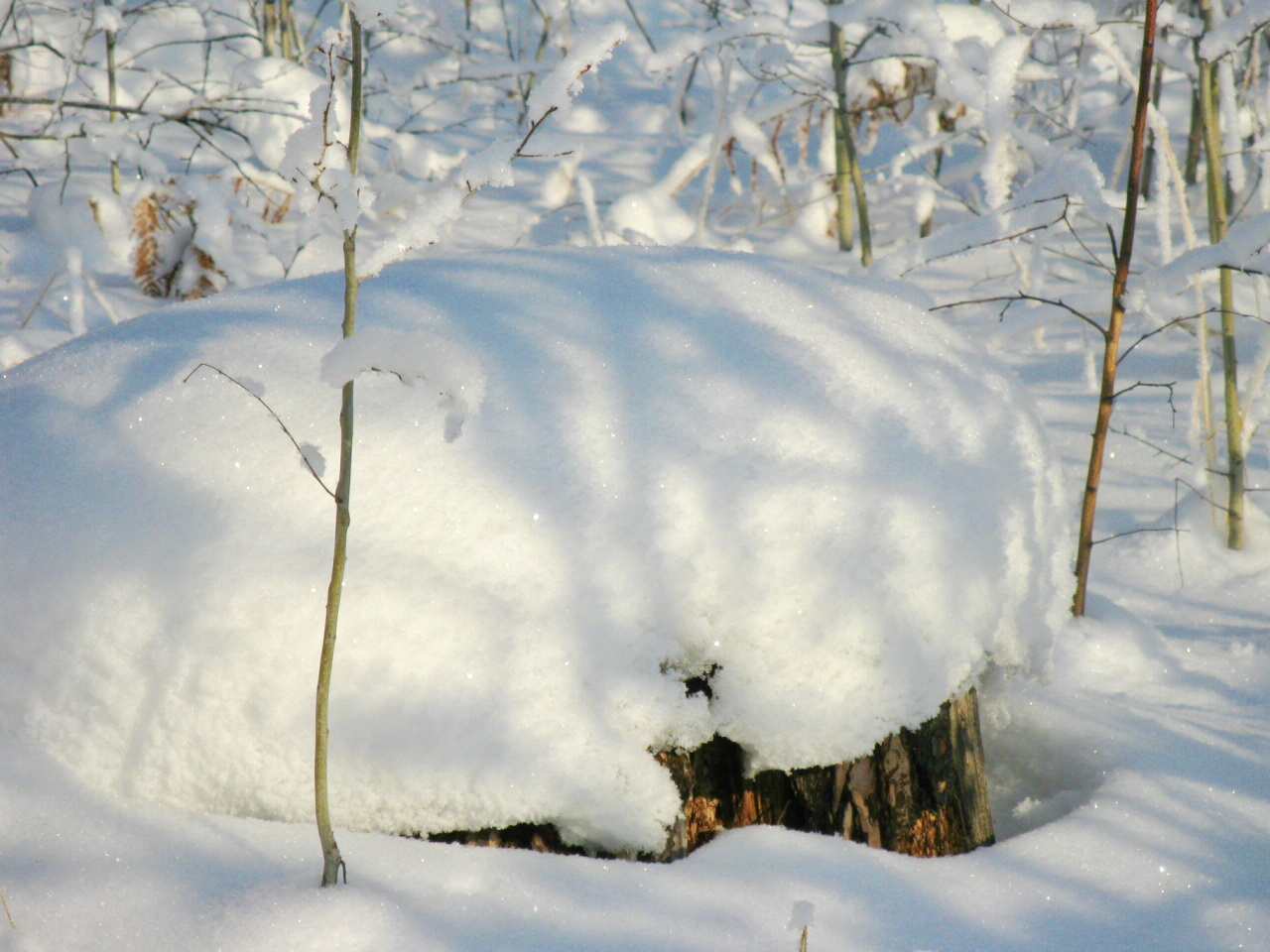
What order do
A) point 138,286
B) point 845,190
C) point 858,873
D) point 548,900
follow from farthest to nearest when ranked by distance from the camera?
point 845,190, point 138,286, point 858,873, point 548,900

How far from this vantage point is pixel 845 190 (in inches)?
166

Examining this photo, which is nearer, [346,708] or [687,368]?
[346,708]

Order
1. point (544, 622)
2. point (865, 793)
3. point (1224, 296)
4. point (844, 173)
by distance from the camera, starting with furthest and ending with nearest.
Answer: point (844, 173), point (1224, 296), point (865, 793), point (544, 622)

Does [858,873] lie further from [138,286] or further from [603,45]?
[138,286]

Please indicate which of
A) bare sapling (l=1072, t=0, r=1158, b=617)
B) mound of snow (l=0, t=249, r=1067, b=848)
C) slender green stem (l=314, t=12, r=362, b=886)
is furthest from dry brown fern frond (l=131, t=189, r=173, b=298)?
bare sapling (l=1072, t=0, r=1158, b=617)

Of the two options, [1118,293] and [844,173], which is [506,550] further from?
[844,173]

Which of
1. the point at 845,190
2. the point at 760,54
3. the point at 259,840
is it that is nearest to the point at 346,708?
the point at 259,840

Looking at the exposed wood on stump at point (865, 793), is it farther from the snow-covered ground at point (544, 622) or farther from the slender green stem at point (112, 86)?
the slender green stem at point (112, 86)

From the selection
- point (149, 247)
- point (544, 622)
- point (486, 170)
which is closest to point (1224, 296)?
point (544, 622)

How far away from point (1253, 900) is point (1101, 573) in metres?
1.36

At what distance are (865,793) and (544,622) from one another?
0.58 metres

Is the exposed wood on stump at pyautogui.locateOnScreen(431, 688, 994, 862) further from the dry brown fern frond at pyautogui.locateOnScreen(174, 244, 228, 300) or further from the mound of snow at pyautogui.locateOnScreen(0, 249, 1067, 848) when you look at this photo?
the dry brown fern frond at pyautogui.locateOnScreen(174, 244, 228, 300)

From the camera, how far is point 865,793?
1413 millimetres

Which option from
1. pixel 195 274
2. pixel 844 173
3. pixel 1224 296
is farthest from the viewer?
pixel 844 173
